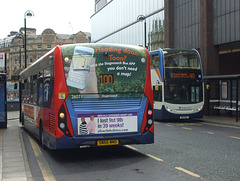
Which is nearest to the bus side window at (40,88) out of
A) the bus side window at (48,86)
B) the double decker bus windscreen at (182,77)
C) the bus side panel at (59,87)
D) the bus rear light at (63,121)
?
the bus side window at (48,86)

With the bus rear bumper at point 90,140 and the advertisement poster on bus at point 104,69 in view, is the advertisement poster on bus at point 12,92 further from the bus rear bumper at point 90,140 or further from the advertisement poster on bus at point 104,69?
the bus rear bumper at point 90,140

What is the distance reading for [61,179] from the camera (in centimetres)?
690

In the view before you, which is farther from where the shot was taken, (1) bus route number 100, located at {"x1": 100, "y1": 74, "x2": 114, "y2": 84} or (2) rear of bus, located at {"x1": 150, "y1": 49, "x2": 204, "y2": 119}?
(2) rear of bus, located at {"x1": 150, "y1": 49, "x2": 204, "y2": 119}

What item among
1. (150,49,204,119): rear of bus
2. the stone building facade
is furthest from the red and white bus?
the stone building facade

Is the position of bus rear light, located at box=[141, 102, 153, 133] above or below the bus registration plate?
above

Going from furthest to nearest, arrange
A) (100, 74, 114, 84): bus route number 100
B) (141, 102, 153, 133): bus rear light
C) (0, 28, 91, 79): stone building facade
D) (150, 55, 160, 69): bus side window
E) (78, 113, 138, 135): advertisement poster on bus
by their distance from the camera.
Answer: (0, 28, 91, 79): stone building facade < (150, 55, 160, 69): bus side window < (141, 102, 153, 133): bus rear light < (100, 74, 114, 84): bus route number 100 < (78, 113, 138, 135): advertisement poster on bus

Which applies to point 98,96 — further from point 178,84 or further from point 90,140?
point 178,84

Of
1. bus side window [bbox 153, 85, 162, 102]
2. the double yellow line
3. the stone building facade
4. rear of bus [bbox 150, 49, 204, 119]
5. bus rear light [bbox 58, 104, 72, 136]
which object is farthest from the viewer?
the stone building facade

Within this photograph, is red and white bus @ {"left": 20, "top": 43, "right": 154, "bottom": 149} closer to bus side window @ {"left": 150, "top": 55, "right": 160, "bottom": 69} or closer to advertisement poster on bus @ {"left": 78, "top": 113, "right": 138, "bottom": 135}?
advertisement poster on bus @ {"left": 78, "top": 113, "right": 138, "bottom": 135}

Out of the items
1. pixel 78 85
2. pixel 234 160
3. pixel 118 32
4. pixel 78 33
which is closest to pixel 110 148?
pixel 78 85

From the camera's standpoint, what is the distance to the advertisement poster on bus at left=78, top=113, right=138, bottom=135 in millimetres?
8469

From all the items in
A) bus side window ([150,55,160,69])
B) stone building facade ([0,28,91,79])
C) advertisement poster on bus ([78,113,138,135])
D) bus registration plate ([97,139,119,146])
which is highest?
stone building facade ([0,28,91,79])

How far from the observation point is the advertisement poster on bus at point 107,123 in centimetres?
847

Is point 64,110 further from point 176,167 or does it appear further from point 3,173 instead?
point 176,167
